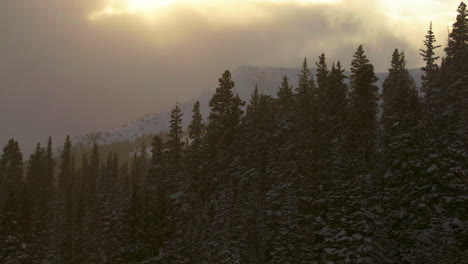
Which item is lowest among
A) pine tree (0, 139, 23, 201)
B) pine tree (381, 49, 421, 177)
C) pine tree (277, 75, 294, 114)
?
pine tree (0, 139, 23, 201)

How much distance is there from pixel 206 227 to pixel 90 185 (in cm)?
6534

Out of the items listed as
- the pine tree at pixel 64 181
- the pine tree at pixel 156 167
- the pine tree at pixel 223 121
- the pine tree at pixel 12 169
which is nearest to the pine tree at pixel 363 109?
the pine tree at pixel 223 121

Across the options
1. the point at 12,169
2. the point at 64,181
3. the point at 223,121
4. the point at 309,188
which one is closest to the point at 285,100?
the point at 223,121

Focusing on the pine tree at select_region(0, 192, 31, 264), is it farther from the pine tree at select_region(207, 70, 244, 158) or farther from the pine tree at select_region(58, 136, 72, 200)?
the pine tree at select_region(58, 136, 72, 200)

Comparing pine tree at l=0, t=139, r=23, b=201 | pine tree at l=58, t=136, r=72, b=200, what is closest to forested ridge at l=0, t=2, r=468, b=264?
pine tree at l=0, t=139, r=23, b=201

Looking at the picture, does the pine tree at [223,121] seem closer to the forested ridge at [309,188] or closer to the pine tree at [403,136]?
the forested ridge at [309,188]

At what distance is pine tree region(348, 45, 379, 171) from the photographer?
55125 millimetres

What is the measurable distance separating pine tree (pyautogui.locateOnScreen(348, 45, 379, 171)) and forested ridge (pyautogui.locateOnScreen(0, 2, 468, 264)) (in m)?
0.15

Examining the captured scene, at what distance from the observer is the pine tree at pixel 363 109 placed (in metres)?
55.1

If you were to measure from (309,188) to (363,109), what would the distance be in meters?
15.7

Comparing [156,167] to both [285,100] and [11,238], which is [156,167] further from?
[11,238]

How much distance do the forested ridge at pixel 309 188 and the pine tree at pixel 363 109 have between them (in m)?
0.15

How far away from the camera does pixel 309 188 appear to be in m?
46.2

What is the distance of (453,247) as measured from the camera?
36.9 meters
